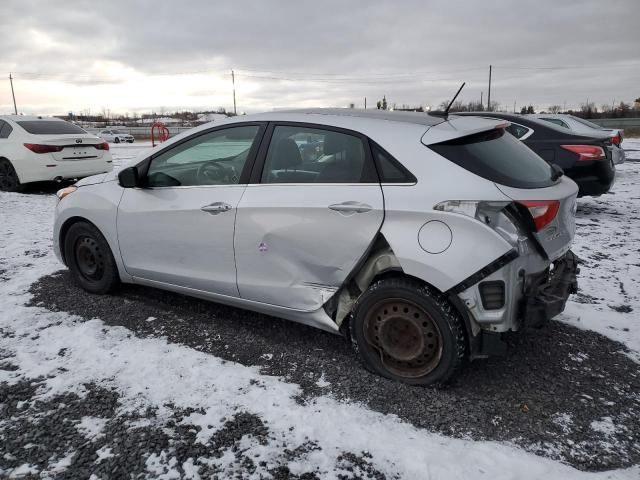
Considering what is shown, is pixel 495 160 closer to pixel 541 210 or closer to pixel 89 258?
pixel 541 210

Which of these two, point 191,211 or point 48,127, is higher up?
point 48,127

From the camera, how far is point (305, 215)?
9.70ft

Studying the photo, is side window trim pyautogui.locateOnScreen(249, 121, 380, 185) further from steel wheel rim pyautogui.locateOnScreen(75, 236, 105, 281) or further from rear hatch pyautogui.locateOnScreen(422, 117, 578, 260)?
steel wheel rim pyautogui.locateOnScreen(75, 236, 105, 281)

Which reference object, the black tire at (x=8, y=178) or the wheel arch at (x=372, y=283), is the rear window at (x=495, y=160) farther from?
the black tire at (x=8, y=178)

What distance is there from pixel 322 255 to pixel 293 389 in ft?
2.68

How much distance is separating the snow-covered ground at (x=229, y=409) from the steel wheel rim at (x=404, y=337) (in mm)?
381

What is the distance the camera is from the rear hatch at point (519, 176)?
262 centimetres

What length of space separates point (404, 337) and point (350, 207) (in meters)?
0.83

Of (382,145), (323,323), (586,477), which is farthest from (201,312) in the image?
(586,477)

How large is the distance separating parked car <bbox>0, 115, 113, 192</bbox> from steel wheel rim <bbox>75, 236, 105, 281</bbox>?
19.1 ft

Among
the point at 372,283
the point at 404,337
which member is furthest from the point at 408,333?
the point at 372,283

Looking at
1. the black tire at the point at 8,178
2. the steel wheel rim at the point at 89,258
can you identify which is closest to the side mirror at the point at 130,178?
the steel wheel rim at the point at 89,258

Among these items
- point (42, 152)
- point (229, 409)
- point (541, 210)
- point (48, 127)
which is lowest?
point (229, 409)

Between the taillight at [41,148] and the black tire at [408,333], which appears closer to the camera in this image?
the black tire at [408,333]
